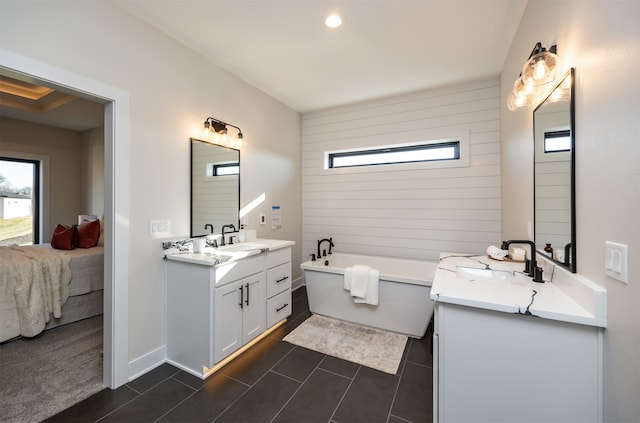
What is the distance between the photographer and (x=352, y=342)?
97.0 inches

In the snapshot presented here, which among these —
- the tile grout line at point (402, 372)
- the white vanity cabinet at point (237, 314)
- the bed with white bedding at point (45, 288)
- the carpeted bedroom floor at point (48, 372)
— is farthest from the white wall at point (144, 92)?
the tile grout line at point (402, 372)

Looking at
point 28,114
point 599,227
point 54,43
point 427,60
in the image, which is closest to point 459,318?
point 599,227

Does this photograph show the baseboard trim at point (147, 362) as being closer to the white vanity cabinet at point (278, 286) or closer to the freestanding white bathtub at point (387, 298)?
the white vanity cabinet at point (278, 286)

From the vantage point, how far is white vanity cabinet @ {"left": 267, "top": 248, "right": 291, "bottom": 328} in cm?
261

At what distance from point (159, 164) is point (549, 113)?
9.02 feet

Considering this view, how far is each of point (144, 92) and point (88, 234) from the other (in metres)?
2.52

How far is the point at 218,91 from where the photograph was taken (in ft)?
8.76

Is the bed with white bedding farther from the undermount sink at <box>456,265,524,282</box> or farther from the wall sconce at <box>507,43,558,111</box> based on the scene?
the wall sconce at <box>507,43,558,111</box>

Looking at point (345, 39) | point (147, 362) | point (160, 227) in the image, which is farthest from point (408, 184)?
point (147, 362)

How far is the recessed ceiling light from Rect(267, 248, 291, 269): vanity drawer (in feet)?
6.92

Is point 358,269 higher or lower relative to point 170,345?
higher

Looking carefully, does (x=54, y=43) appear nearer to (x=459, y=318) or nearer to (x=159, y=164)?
(x=159, y=164)

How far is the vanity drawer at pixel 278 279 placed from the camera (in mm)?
2619

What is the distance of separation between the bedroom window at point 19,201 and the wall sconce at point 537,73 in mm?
6549
